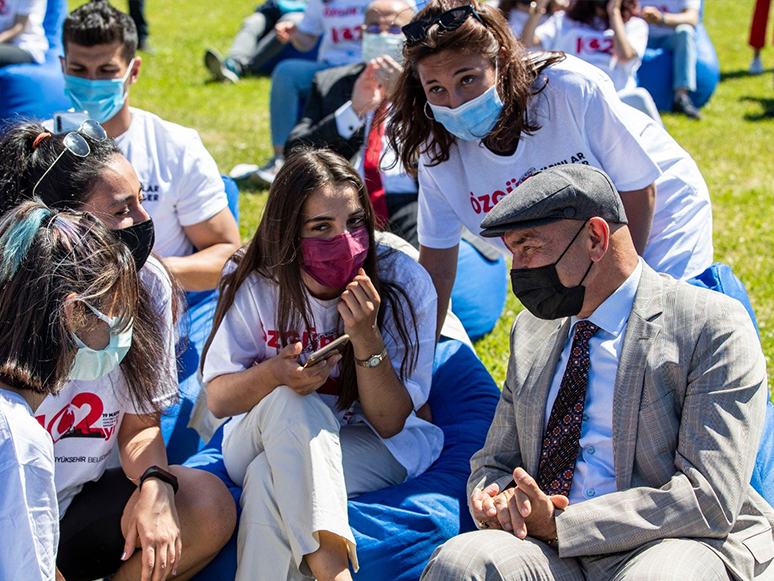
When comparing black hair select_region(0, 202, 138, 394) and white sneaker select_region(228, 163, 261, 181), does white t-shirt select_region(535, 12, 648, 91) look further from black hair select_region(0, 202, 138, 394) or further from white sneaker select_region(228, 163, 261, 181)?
black hair select_region(0, 202, 138, 394)

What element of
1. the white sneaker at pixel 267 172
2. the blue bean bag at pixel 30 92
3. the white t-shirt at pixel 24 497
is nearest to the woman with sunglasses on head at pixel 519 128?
the white t-shirt at pixel 24 497

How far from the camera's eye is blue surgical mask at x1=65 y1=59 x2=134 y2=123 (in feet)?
13.0

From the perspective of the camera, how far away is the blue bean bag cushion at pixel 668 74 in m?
8.98

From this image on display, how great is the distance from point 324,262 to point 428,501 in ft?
2.71

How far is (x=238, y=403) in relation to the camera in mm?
2994

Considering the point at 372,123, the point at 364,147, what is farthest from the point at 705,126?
the point at 372,123

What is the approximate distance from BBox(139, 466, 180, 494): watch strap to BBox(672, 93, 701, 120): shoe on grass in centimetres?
768

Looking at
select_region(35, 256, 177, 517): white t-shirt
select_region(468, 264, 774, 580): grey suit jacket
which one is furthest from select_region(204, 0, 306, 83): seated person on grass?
select_region(468, 264, 774, 580): grey suit jacket

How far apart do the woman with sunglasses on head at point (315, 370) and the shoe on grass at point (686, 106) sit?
6758 mm

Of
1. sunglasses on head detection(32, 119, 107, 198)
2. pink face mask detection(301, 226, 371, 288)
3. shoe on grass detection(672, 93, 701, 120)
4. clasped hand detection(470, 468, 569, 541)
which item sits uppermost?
sunglasses on head detection(32, 119, 107, 198)

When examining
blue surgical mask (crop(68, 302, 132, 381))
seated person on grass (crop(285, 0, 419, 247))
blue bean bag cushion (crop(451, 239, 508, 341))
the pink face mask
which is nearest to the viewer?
blue surgical mask (crop(68, 302, 132, 381))

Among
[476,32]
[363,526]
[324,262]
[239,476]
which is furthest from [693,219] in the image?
[239,476]

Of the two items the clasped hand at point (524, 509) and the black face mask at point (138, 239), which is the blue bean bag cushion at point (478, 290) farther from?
the clasped hand at point (524, 509)

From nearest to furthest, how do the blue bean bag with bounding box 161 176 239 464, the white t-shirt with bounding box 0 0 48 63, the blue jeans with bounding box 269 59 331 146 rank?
the blue bean bag with bounding box 161 176 239 464 < the white t-shirt with bounding box 0 0 48 63 < the blue jeans with bounding box 269 59 331 146
